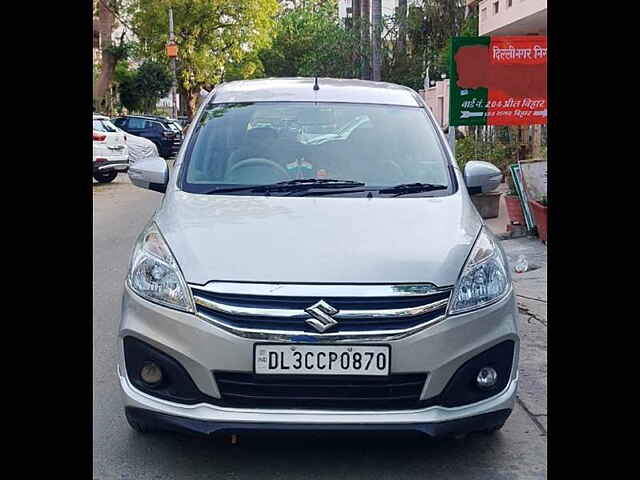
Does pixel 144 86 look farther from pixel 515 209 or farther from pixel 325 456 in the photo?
pixel 325 456

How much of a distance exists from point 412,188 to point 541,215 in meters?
5.56

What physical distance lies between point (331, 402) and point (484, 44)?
26.1 ft

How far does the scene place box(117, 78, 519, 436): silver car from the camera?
352cm

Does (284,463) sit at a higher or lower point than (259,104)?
lower

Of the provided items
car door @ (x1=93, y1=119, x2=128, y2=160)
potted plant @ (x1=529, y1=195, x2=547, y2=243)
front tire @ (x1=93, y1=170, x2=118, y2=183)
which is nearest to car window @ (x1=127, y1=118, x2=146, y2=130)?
front tire @ (x1=93, y1=170, x2=118, y2=183)

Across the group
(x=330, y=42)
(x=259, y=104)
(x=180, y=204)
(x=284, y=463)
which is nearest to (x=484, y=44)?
(x=259, y=104)

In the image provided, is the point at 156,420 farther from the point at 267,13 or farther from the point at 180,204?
the point at 267,13

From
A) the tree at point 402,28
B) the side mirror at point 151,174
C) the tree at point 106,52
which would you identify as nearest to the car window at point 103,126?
the side mirror at point 151,174

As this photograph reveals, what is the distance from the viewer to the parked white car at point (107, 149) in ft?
64.0

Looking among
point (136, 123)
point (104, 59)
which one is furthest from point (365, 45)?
point (104, 59)

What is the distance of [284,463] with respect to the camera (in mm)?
3938

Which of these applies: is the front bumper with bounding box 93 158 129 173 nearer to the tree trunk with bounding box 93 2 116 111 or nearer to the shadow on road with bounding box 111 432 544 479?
the shadow on road with bounding box 111 432 544 479

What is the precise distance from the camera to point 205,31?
45.7m
